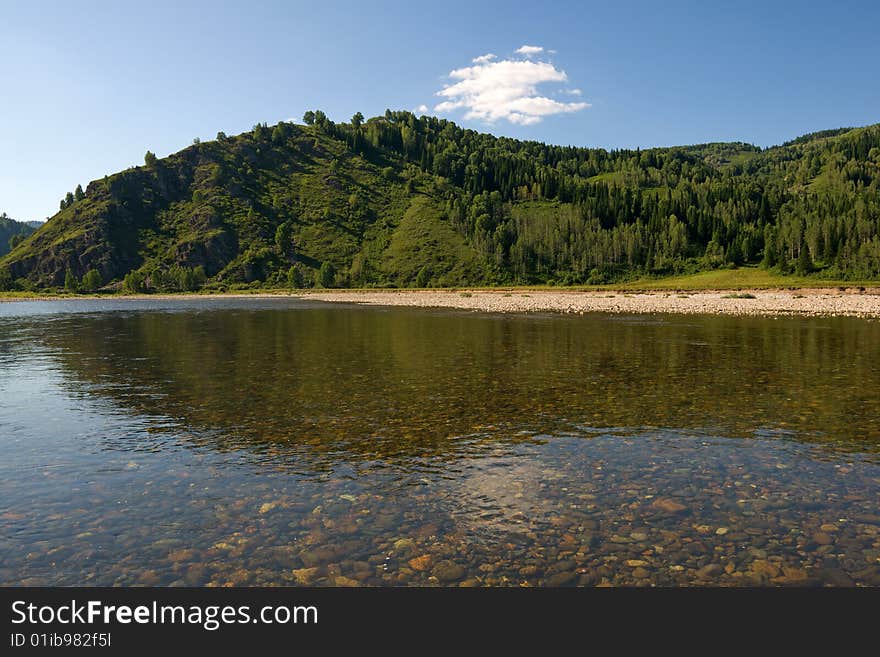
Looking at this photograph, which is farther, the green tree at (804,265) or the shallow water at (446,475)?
the green tree at (804,265)

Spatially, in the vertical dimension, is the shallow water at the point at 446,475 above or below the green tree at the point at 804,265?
below

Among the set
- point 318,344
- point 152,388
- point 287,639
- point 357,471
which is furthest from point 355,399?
point 318,344

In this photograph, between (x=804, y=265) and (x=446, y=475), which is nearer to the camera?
(x=446, y=475)

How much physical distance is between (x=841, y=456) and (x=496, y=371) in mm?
16411

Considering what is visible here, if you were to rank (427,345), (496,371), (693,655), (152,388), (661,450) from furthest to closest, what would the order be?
(427,345) < (496,371) < (152,388) < (661,450) < (693,655)

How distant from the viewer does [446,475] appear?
13086 millimetres

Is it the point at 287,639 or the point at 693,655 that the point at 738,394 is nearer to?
the point at 693,655

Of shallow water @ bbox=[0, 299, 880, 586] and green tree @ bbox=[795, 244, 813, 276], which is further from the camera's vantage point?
A: green tree @ bbox=[795, 244, 813, 276]

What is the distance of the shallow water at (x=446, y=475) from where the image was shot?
29.2 feet

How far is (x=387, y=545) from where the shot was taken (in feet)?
31.3

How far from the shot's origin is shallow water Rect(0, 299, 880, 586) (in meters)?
8.91

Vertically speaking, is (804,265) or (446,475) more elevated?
(804,265)

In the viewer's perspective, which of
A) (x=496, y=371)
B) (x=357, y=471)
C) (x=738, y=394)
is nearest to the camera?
(x=357, y=471)

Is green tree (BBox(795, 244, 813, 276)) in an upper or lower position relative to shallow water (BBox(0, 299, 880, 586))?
upper
